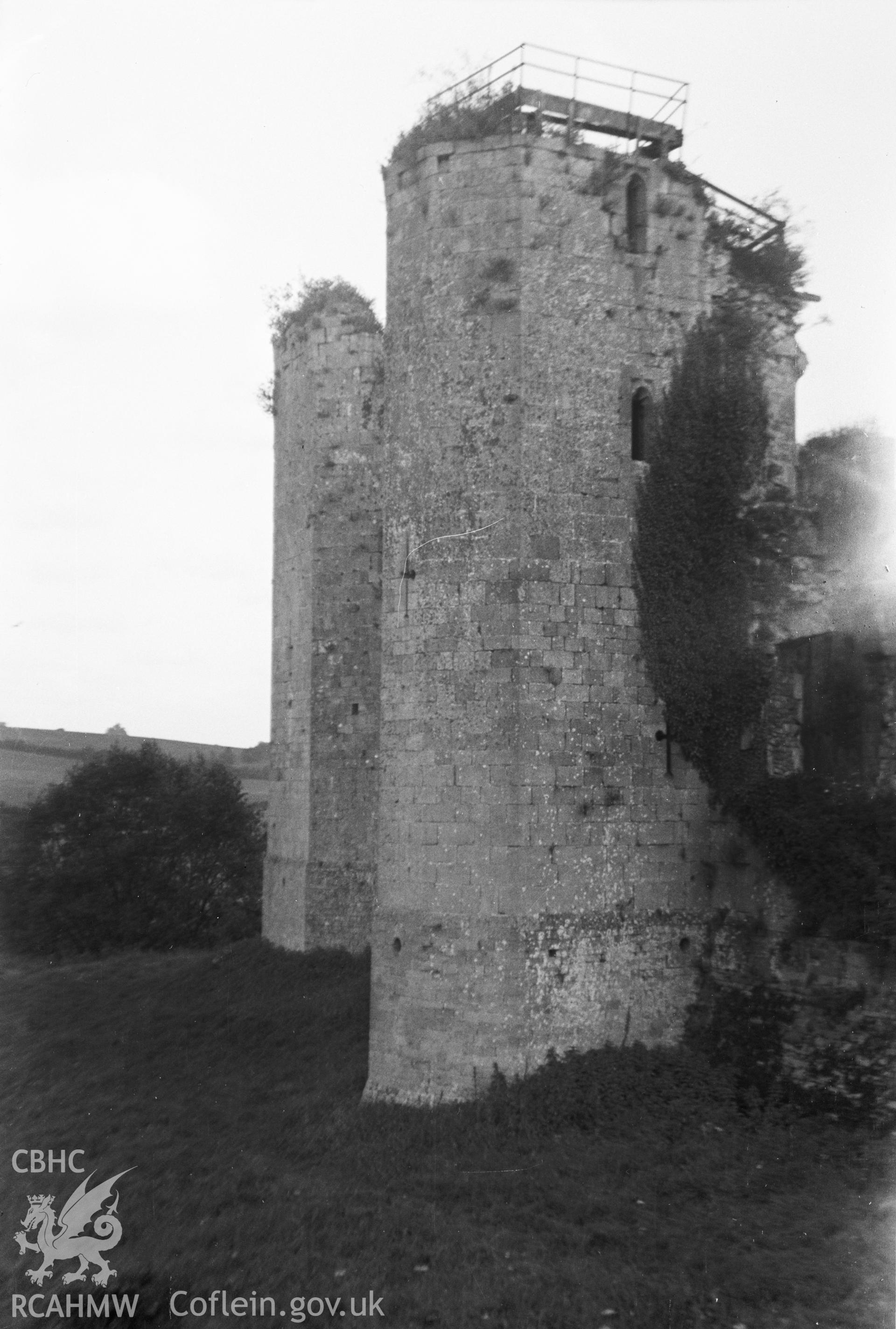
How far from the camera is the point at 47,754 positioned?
39938mm

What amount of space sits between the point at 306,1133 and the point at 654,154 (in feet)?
37.9

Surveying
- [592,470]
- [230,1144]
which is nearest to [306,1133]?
[230,1144]

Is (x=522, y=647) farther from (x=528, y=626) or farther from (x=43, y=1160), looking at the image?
(x=43, y=1160)

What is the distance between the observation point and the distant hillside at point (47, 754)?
34094 mm

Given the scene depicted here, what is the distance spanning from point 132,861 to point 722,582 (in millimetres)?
20520

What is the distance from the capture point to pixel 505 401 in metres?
12.3

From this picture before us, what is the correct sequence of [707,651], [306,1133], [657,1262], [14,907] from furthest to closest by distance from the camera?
[14,907]
[707,651]
[306,1133]
[657,1262]

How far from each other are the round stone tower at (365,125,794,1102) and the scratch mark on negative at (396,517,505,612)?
0.02m

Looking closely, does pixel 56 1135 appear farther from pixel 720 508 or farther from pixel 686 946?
pixel 720 508

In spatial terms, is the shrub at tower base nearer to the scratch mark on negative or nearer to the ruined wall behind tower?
the scratch mark on negative

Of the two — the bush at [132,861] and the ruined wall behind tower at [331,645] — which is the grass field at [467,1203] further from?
the bush at [132,861]

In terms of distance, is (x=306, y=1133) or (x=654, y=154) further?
(x=654, y=154)

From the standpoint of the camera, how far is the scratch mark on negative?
40.3 ft

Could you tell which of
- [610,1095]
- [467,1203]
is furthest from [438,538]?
[467,1203]
